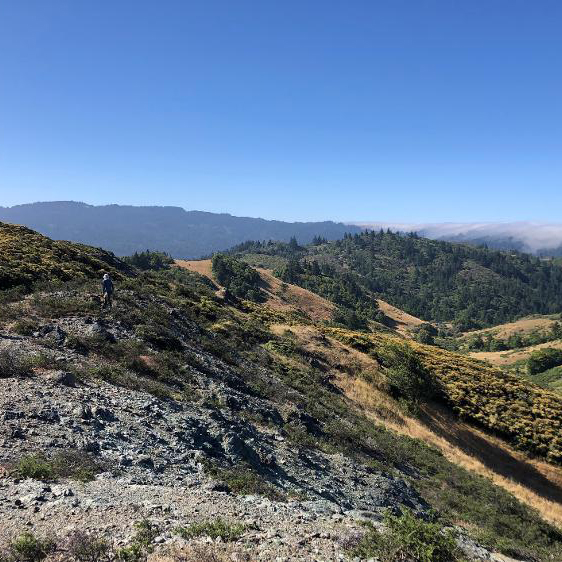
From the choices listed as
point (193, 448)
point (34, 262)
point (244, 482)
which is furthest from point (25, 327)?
point (34, 262)

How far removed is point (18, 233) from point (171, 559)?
46544 mm

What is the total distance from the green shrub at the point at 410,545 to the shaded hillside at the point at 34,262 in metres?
25.5

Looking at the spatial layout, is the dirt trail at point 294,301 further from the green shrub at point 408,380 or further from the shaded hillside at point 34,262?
the green shrub at point 408,380

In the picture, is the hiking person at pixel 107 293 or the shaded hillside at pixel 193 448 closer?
the shaded hillside at pixel 193 448

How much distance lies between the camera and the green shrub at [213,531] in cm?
888

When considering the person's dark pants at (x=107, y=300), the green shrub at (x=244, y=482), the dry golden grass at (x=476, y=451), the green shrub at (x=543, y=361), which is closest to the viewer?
the green shrub at (x=244, y=482)

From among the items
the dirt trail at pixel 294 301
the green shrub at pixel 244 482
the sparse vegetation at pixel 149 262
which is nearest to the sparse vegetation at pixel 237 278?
the dirt trail at pixel 294 301

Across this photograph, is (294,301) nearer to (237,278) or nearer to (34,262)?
(237,278)

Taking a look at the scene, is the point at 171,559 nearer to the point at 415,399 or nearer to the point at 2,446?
the point at 2,446

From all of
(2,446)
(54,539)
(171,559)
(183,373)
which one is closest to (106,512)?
(54,539)

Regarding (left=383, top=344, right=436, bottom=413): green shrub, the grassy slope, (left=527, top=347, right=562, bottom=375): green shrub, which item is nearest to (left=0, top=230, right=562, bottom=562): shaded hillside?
the grassy slope

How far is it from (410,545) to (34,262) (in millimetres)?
33868

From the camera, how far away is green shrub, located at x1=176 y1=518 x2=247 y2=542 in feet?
29.1

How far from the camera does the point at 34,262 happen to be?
111ft
